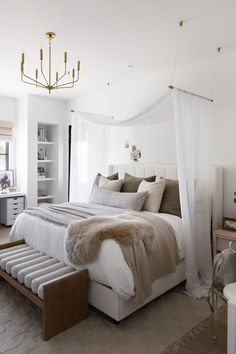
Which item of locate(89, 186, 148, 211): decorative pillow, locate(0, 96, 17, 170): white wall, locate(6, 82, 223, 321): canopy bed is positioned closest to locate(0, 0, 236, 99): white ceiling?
locate(6, 82, 223, 321): canopy bed

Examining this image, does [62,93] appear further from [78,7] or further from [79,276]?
[79,276]

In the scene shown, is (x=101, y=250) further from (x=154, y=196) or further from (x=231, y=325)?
(x=154, y=196)

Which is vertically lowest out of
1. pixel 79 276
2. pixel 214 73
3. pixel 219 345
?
pixel 219 345

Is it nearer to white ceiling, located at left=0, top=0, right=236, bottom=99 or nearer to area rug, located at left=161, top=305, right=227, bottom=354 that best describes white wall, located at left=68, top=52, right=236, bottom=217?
white ceiling, located at left=0, top=0, right=236, bottom=99

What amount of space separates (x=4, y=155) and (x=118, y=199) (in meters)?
3.48

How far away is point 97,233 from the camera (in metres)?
2.32

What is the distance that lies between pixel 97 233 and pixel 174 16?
218 cm

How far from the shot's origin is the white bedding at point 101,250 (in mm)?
2146

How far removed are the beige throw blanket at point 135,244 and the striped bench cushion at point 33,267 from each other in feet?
0.66

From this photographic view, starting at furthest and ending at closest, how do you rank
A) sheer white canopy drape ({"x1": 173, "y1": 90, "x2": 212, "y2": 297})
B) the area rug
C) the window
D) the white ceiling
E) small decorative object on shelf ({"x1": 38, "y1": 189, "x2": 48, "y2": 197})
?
small decorative object on shelf ({"x1": 38, "y1": 189, "x2": 48, "y2": 197})
the window
sheer white canopy drape ({"x1": 173, "y1": 90, "x2": 212, "y2": 297})
the white ceiling
the area rug

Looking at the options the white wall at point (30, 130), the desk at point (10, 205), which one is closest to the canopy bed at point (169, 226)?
the desk at point (10, 205)

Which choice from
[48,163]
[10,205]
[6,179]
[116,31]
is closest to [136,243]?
[116,31]

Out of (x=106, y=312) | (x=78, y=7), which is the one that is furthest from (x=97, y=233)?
(x=78, y=7)

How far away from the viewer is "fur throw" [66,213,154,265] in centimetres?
227
